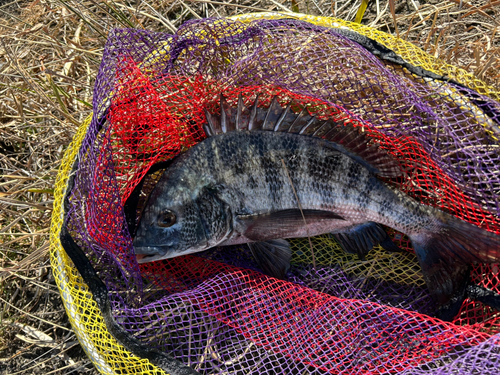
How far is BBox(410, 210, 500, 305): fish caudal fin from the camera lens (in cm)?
288

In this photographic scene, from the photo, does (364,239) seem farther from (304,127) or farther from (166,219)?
(166,219)

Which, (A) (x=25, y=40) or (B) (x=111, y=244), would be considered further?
(A) (x=25, y=40)

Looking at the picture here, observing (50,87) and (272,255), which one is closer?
(272,255)

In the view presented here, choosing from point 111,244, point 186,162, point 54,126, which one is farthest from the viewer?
point 54,126

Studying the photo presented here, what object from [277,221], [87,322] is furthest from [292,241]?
[87,322]

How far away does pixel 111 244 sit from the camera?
2760 mm

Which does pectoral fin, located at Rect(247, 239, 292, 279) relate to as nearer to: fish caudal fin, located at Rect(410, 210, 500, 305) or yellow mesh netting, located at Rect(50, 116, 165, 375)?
fish caudal fin, located at Rect(410, 210, 500, 305)

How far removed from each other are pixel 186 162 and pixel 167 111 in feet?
1.67

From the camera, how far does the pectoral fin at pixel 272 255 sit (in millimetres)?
3219

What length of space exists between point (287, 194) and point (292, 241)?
0.58 metres

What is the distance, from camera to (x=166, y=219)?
9.44 ft

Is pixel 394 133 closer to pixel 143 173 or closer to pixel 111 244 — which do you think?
pixel 143 173

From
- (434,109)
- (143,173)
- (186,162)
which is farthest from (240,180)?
(434,109)

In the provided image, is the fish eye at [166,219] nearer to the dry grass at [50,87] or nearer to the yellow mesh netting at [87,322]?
the yellow mesh netting at [87,322]
